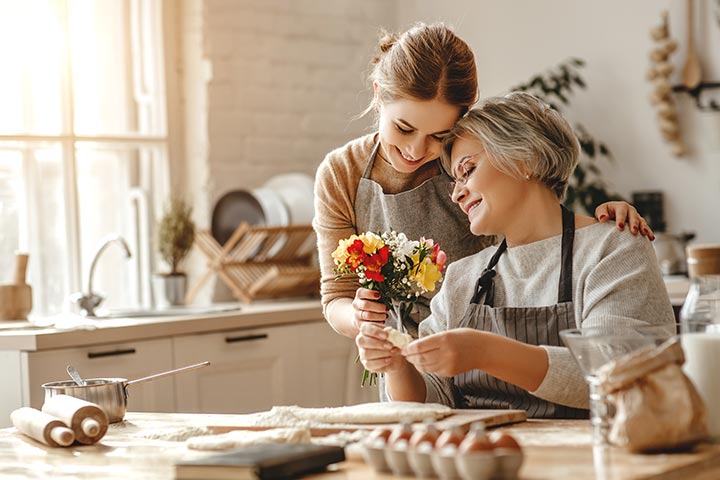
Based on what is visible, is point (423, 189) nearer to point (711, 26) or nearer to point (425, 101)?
point (425, 101)

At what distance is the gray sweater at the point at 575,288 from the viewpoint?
2.15m

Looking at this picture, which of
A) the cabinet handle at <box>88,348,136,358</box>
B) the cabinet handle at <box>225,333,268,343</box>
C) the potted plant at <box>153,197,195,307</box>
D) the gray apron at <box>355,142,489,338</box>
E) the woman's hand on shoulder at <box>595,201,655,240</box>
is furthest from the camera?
the potted plant at <box>153,197,195,307</box>

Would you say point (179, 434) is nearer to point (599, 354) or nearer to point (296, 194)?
point (599, 354)

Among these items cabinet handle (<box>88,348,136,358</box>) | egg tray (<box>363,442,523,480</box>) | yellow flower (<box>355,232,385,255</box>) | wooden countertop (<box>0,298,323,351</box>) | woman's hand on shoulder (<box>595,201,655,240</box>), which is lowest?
cabinet handle (<box>88,348,136,358</box>)

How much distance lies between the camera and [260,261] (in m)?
4.73

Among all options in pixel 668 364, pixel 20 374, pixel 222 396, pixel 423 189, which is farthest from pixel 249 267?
pixel 668 364

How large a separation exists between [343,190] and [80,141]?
2.01 m

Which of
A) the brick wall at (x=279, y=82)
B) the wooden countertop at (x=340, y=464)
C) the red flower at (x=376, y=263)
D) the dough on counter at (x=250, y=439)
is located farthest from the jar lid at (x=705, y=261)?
the brick wall at (x=279, y=82)

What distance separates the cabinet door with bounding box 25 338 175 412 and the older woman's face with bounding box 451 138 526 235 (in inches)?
69.4

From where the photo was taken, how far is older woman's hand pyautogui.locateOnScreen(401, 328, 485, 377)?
1977 mm

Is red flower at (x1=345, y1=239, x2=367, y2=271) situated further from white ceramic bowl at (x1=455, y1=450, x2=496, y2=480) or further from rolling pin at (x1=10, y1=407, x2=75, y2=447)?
white ceramic bowl at (x1=455, y1=450, x2=496, y2=480)

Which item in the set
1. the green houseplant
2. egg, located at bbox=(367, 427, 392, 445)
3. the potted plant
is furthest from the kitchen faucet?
egg, located at bbox=(367, 427, 392, 445)

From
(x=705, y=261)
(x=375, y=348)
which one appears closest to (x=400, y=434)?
Result: (x=375, y=348)

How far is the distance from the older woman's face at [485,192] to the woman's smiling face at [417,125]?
A: 0.12 m
